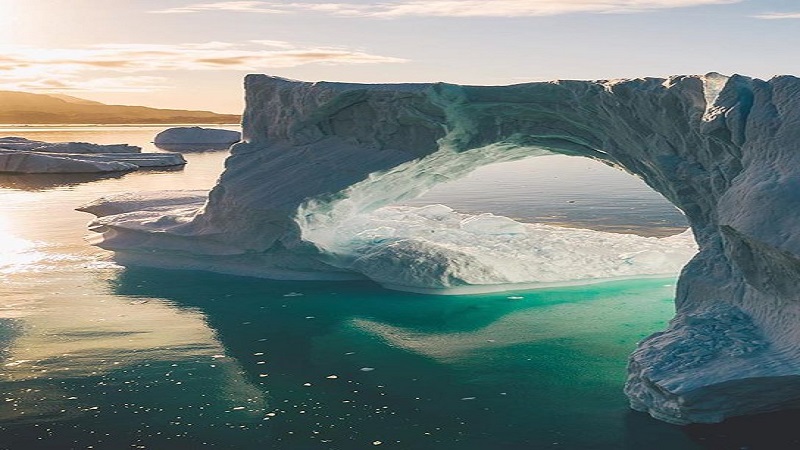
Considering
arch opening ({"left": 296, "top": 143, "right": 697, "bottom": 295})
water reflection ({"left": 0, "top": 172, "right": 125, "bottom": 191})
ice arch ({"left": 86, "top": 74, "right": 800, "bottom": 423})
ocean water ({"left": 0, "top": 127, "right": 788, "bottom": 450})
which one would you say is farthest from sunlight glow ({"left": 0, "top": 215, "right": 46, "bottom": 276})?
water reflection ({"left": 0, "top": 172, "right": 125, "bottom": 191})

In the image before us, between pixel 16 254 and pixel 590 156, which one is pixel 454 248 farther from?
pixel 16 254

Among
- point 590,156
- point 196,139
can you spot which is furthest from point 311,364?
point 196,139

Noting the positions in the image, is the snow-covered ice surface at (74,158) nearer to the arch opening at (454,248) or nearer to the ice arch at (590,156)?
the ice arch at (590,156)

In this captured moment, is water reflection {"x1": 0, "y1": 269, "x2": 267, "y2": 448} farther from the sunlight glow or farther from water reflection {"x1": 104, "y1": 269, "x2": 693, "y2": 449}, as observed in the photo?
the sunlight glow

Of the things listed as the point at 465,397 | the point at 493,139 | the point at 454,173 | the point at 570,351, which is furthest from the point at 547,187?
the point at 465,397

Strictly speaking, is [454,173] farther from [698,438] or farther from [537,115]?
[698,438]

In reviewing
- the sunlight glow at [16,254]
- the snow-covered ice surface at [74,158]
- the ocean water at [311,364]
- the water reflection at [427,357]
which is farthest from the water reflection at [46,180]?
the water reflection at [427,357]
